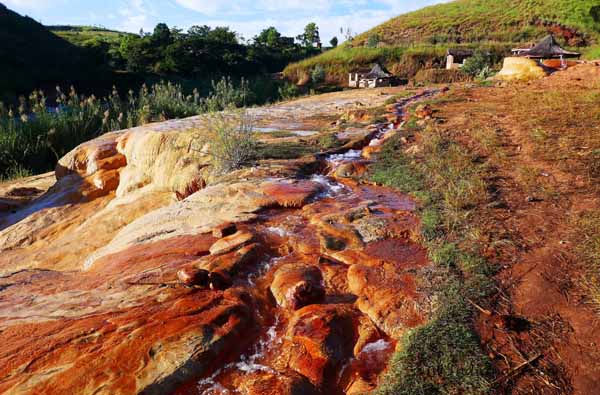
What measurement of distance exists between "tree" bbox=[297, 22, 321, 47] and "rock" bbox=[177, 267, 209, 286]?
51682 millimetres

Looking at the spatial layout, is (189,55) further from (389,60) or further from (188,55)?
(389,60)

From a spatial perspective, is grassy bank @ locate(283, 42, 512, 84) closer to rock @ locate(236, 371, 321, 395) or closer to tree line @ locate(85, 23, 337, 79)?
tree line @ locate(85, 23, 337, 79)

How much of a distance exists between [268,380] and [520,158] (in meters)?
3.86

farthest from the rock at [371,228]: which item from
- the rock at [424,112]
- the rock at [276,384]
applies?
the rock at [424,112]

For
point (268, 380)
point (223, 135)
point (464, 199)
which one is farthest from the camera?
point (223, 135)

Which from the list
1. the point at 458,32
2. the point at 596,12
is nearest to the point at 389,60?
the point at 458,32

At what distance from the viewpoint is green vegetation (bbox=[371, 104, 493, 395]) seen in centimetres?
193

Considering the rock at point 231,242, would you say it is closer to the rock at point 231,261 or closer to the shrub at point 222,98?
the rock at point 231,261

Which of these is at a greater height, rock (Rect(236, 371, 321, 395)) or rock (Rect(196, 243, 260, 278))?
rock (Rect(196, 243, 260, 278))

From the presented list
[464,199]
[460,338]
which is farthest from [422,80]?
[460,338]

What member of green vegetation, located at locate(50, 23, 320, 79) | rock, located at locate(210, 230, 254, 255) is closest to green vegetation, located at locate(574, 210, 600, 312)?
rock, located at locate(210, 230, 254, 255)

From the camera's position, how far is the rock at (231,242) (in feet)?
9.84

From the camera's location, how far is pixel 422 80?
19.9m

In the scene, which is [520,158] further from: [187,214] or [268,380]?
[268,380]
